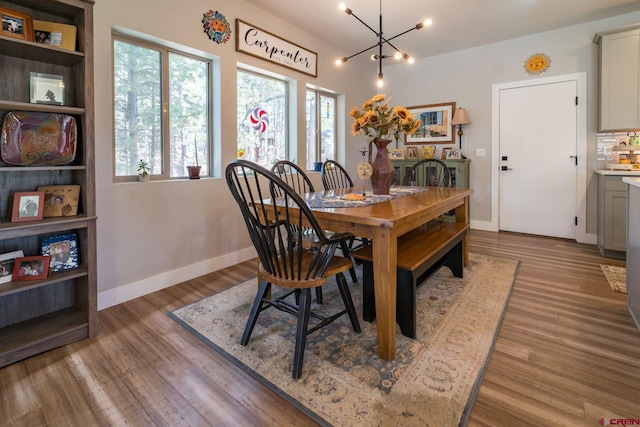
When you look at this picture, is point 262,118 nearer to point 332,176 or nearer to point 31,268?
point 332,176

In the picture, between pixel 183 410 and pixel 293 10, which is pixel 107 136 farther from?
pixel 293 10

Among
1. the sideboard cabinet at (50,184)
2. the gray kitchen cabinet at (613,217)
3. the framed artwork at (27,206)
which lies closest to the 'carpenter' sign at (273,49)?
the sideboard cabinet at (50,184)

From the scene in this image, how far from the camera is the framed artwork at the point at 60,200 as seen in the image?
179cm

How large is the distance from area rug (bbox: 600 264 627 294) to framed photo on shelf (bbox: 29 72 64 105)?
4.03 m

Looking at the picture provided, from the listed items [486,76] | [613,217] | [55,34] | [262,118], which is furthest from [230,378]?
[486,76]

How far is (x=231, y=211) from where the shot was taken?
317 centimetres

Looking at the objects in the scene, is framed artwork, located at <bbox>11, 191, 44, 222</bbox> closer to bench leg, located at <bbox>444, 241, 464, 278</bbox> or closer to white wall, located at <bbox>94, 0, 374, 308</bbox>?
white wall, located at <bbox>94, 0, 374, 308</bbox>

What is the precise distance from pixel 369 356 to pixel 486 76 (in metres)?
4.42

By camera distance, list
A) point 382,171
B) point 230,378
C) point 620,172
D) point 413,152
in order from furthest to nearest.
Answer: point 413,152 → point 620,172 → point 382,171 → point 230,378

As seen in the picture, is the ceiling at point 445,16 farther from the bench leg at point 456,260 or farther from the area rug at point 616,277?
the area rug at point 616,277

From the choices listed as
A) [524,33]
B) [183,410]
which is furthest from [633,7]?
[183,410]

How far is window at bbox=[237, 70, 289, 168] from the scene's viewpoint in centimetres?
346

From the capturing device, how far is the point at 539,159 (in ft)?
13.8

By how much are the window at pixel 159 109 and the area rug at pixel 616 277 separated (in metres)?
3.65
